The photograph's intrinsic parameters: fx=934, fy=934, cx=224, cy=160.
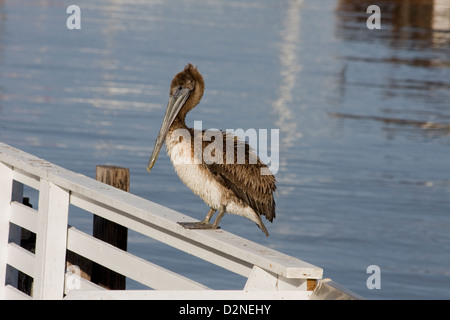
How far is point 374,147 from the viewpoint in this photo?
1628cm

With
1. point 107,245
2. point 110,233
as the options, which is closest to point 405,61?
point 110,233

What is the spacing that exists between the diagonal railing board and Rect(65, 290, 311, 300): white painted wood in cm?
8

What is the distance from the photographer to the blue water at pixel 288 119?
405 inches

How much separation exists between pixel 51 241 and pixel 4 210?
0.56m

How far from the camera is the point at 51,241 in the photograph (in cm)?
461

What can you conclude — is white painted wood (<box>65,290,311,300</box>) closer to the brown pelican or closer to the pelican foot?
the pelican foot

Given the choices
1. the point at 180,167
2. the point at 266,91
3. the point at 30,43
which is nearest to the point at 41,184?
the point at 180,167

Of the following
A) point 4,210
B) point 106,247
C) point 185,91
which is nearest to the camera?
point 106,247

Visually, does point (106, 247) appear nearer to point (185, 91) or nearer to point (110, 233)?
point (185, 91)

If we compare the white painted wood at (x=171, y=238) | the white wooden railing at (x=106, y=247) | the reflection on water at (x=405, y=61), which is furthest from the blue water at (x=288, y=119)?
the white painted wood at (x=171, y=238)

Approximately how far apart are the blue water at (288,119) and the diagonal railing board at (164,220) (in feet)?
13.7

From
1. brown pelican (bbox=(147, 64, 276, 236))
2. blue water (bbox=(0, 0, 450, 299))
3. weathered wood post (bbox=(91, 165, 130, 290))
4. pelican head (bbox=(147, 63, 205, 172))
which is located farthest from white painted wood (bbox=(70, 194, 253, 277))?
blue water (bbox=(0, 0, 450, 299))

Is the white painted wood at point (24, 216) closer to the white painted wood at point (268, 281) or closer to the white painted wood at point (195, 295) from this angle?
the white painted wood at point (195, 295)

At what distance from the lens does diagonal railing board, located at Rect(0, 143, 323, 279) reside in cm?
324
